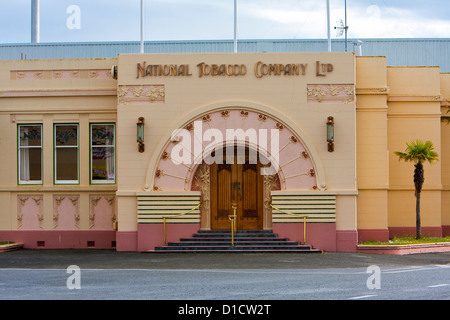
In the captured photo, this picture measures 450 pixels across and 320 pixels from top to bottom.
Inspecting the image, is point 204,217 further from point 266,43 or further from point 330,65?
point 266,43

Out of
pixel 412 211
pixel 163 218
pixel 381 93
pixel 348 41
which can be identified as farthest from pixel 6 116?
pixel 348 41

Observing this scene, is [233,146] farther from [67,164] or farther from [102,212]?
[67,164]

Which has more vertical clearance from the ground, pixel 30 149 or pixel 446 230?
pixel 30 149

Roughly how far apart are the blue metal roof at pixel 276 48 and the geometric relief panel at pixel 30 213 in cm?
1325

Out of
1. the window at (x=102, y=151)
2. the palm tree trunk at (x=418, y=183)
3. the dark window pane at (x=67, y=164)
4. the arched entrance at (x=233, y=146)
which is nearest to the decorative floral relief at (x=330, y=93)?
the arched entrance at (x=233, y=146)

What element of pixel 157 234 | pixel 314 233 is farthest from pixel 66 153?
pixel 314 233

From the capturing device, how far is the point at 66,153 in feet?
89.9

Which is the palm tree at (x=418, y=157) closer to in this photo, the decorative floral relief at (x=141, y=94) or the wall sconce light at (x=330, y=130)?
the wall sconce light at (x=330, y=130)

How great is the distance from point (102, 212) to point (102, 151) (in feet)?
7.38

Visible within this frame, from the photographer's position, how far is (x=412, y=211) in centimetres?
2803

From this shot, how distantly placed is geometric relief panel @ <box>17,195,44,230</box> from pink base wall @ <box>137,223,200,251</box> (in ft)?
14.0

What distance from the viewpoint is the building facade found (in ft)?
83.2

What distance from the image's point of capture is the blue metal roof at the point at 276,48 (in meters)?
37.7

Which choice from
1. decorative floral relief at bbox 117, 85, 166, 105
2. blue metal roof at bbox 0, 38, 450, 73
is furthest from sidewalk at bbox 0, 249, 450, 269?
blue metal roof at bbox 0, 38, 450, 73
